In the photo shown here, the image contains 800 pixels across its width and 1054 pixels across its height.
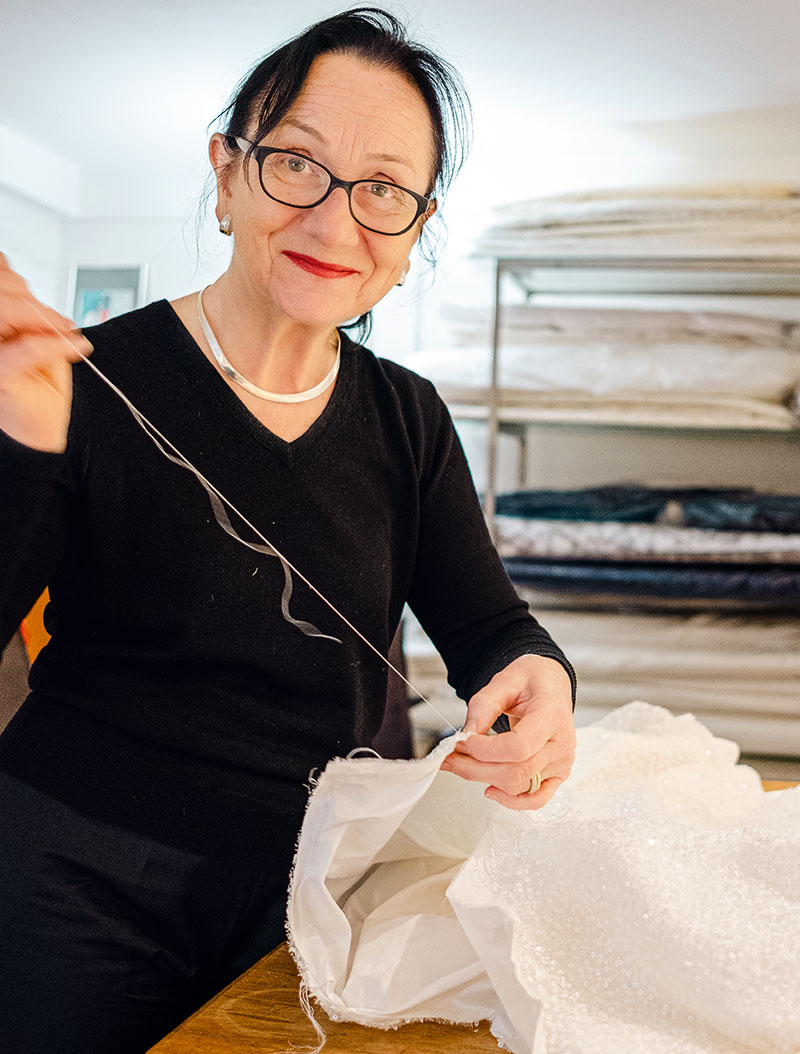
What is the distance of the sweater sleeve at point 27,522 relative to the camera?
2.44 ft

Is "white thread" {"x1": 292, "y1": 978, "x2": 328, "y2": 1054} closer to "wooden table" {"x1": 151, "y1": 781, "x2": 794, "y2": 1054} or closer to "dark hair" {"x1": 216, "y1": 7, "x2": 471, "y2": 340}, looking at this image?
"wooden table" {"x1": 151, "y1": 781, "x2": 794, "y2": 1054}

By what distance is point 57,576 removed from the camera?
2.75ft

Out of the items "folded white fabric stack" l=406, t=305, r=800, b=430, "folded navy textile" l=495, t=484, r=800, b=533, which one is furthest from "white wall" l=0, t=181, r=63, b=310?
"folded navy textile" l=495, t=484, r=800, b=533

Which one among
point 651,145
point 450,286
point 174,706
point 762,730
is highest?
point 651,145

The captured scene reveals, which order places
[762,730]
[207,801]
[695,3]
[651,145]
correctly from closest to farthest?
[207,801]
[695,3]
[762,730]
[651,145]

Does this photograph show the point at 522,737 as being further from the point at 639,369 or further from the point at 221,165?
the point at 639,369

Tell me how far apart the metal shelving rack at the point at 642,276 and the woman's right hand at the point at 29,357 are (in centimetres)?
152

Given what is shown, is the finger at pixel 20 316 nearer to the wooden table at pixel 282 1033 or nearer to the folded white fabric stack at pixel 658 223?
the wooden table at pixel 282 1033

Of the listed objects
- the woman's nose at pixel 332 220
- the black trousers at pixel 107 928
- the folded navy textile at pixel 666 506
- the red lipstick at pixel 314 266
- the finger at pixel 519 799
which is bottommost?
the black trousers at pixel 107 928

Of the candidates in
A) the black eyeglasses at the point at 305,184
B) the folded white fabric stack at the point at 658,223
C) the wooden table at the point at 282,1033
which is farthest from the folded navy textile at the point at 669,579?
the wooden table at the point at 282,1033

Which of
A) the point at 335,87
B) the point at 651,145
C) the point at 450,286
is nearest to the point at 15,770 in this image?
the point at 335,87

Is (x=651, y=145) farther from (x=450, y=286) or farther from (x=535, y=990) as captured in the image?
(x=535, y=990)

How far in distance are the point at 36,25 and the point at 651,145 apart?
1.47 m

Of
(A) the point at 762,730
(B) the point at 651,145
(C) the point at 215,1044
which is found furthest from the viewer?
(B) the point at 651,145
